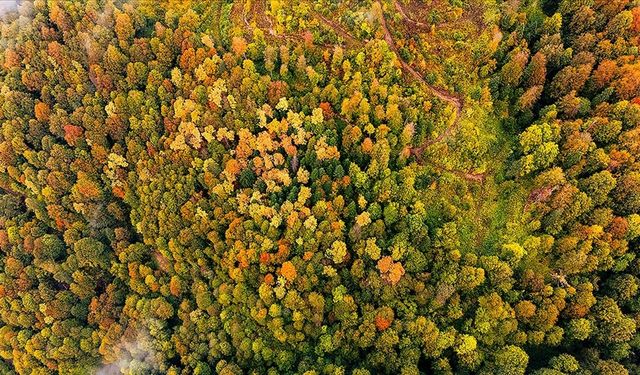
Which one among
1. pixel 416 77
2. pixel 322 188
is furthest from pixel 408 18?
pixel 322 188

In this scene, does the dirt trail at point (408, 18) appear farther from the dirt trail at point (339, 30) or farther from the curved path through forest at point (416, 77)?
the dirt trail at point (339, 30)

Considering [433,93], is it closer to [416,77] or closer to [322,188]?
[416,77]

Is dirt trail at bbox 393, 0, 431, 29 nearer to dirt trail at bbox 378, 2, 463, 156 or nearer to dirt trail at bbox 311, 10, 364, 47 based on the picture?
dirt trail at bbox 378, 2, 463, 156

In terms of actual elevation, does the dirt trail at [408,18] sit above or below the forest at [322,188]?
above

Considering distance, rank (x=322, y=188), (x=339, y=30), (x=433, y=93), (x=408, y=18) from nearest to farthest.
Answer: (x=322, y=188), (x=433, y=93), (x=339, y=30), (x=408, y=18)

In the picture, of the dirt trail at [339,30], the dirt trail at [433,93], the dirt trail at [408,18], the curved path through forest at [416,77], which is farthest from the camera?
the dirt trail at [408,18]

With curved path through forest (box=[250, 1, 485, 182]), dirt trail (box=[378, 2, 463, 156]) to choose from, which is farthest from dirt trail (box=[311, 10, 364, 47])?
dirt trail (box=[378, 2, 463, 156])

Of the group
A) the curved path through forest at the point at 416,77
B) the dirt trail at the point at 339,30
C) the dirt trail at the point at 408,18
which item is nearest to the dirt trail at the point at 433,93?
the curved path through forest at the point at 416,77

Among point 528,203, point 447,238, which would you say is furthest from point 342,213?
point 528,203

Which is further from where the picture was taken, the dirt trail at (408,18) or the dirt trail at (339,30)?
the dirt trail at (408,18)
